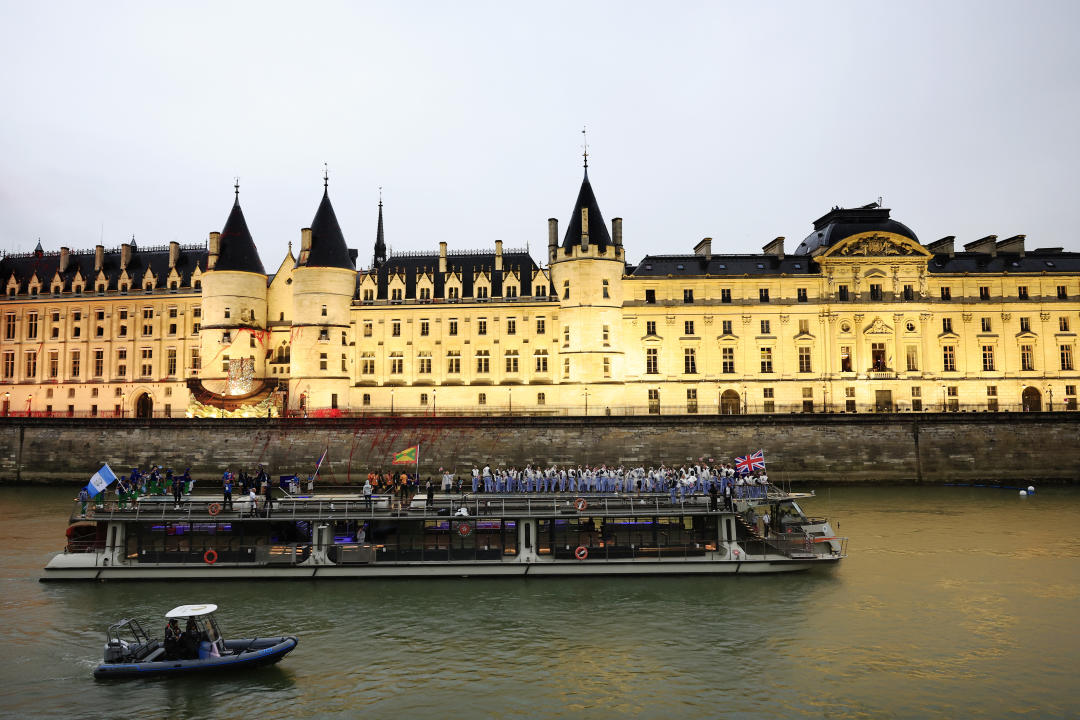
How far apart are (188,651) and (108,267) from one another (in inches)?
2943

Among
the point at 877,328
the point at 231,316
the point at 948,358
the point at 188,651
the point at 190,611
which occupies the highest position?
the point at 231,316

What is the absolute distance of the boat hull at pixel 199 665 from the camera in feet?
65.6

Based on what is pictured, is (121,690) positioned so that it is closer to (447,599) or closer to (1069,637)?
(447,599)

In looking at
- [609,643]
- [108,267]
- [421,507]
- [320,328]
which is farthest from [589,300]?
[108,267]

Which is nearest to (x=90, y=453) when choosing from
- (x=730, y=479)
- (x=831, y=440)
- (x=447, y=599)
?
(x=447, y=599)

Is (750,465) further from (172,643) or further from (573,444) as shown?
(573,444)

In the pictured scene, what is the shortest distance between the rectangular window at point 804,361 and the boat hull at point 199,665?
194ft

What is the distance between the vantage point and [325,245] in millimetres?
72062

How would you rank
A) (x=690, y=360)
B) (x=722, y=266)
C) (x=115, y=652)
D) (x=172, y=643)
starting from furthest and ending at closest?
(x=722, y=266)
(x=690, y=360)
(x=172, y=643)
(x=115, y=652)

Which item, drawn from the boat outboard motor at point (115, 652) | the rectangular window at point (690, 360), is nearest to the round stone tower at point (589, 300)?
the rectangular window at point (690, 360)

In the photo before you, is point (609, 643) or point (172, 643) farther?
point (609, 643)

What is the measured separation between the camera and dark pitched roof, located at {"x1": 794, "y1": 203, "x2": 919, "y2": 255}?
72375 millimetres

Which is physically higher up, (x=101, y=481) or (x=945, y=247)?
(x=945, y=247)

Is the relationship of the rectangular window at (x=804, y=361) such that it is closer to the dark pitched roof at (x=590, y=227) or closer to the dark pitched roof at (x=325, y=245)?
the dark pitched roof at (x=590, y=227)
